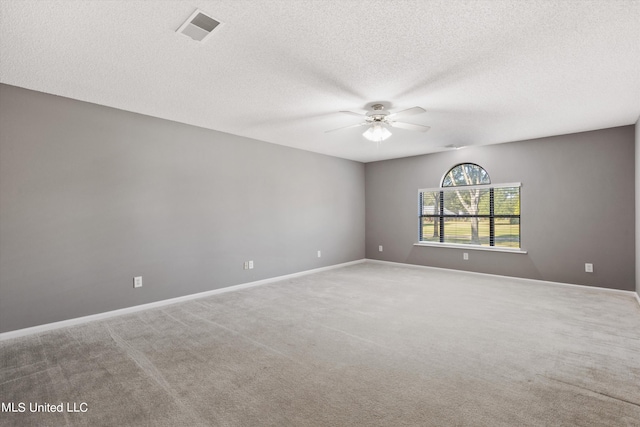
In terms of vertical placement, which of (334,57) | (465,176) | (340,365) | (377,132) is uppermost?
(334,57)

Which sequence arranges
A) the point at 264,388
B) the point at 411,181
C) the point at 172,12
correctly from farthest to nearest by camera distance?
the point at 411,181 < the point at 264,388 < the point at 172,12

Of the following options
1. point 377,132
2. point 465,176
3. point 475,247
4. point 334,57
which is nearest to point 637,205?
point 475,247

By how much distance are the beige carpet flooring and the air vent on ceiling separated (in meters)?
2.47

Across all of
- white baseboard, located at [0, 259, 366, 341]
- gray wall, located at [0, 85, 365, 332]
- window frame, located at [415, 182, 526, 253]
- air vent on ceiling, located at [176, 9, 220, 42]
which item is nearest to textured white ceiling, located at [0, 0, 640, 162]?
air vent on ceiling, located at [176, 9, 220, 42]

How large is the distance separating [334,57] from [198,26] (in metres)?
1.03

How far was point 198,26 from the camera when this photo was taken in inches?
81.8

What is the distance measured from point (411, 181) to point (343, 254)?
2209 mm

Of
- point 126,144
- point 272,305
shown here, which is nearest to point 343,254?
point 272,305

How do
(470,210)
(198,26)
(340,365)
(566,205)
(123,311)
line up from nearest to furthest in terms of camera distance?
(198,26) < (340,365) < (123,311) < (566,205) < (470,210)

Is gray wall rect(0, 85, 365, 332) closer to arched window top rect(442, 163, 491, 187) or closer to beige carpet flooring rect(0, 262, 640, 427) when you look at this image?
beige carpet flooring rect(0, 262, 640, 427)

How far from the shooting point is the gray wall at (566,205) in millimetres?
4531

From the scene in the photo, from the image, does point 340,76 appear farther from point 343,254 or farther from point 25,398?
point 343,254

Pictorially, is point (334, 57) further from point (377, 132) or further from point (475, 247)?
point (475, 247)

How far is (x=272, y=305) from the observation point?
4.00 metres
